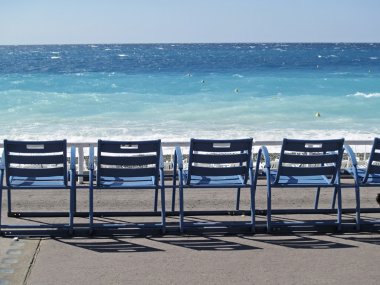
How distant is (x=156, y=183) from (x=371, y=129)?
63.3ft

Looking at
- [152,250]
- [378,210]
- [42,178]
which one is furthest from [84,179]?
[378,210]

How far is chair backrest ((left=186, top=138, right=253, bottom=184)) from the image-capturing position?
5.98 m

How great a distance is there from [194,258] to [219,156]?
3.63ft

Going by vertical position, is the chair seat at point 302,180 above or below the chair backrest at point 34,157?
below

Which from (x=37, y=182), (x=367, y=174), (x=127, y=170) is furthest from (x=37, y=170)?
(x=367, y=174)

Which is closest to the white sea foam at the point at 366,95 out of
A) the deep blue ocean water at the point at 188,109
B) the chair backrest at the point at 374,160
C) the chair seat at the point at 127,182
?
the deep blue ocean water at the point at 188,109

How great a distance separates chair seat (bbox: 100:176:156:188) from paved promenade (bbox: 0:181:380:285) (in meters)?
0.45

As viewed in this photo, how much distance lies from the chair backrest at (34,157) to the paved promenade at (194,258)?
1.99ft

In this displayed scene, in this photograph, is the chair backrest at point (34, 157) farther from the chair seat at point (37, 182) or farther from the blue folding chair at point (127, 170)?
the blue folding chair at point (127, 170)

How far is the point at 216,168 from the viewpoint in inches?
241

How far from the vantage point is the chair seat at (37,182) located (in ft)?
19.6

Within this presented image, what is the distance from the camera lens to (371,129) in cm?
2394

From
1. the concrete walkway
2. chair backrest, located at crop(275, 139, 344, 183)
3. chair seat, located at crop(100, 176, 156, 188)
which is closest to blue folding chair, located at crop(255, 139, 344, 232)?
chair backrest, located at crop(275, 139, 344, 183)

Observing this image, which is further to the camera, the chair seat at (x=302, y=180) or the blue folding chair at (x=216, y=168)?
the chair seat at (x=302, y=180)
